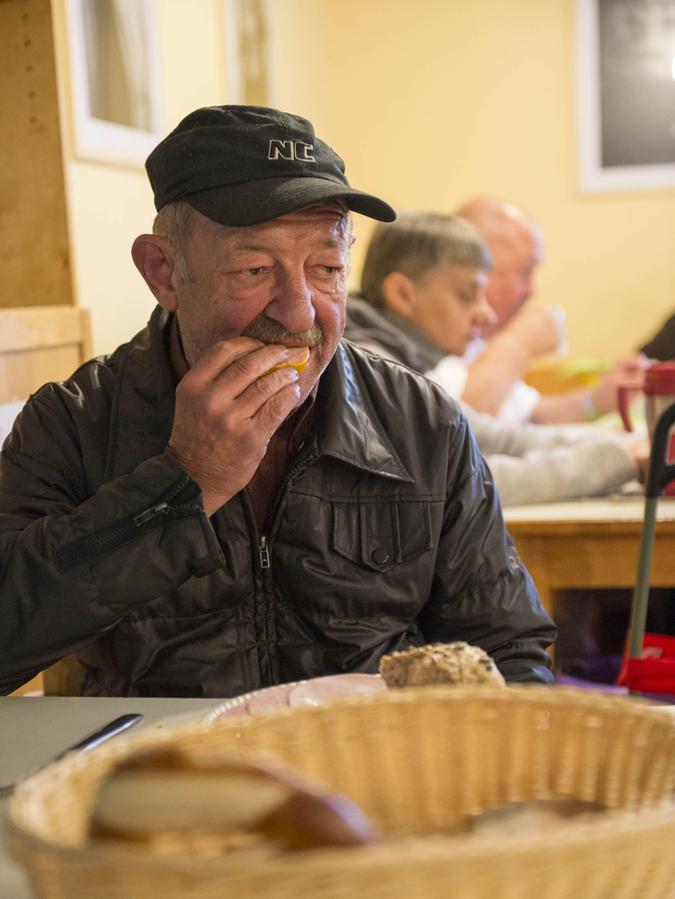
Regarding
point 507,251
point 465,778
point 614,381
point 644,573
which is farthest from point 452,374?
point 465,778

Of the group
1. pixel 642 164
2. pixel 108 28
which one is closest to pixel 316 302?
pixel 108 28

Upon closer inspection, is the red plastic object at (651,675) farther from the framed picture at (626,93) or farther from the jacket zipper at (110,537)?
the framed picture at (626,93)

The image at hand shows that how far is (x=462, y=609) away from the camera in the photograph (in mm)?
1538

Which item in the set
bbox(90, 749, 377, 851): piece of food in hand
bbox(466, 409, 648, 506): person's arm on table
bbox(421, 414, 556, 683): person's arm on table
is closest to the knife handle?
bbox(90, 749, 377, 851): piece of food in hand

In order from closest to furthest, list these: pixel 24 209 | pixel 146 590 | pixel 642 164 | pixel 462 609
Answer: pixel 146 590, pixel 462 609, pixel 24 209, pixel 642 164

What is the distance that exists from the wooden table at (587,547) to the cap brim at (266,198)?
3.32 feet

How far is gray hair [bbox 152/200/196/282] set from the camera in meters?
1.48

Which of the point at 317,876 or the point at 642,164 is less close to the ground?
the point at 642,164

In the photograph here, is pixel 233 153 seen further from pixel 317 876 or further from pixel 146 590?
pixel 317 876

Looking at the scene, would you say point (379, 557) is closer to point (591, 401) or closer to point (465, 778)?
point (465, 778)

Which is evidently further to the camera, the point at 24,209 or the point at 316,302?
the point at 24,209

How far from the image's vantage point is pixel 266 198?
4.56 feet

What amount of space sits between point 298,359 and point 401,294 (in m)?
1.80

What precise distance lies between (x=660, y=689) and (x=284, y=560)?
22.1 inches
